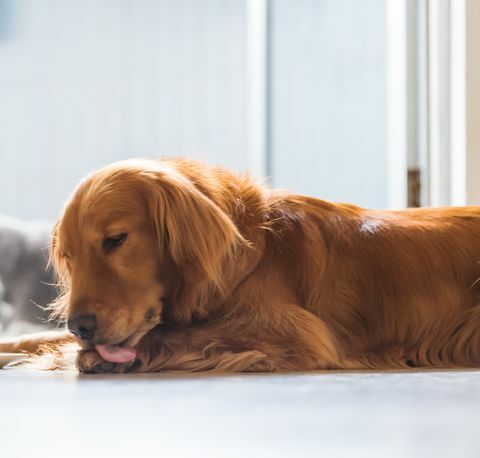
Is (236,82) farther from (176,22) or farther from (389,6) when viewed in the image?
(389,6)

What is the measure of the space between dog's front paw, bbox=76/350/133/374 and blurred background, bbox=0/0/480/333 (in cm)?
212

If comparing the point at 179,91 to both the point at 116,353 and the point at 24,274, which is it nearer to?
the point at 24,274

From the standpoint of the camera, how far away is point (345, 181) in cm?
391

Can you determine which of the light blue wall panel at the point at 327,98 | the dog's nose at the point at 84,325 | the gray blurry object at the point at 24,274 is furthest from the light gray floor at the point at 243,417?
the light blue wall panel at the point at 327,98

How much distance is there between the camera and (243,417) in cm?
106

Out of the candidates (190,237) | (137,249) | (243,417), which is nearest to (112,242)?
(137,249)

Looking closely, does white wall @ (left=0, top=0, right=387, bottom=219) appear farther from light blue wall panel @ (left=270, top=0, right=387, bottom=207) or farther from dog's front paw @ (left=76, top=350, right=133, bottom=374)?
dog's front paw @ (left=76, top=350, right=133, bottom=374)

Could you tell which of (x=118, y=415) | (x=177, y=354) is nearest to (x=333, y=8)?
(x=177, y=354)

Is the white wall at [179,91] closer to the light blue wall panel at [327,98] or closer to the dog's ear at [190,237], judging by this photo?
the light blue wall panel at [327,98]

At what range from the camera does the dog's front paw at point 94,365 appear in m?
1.82

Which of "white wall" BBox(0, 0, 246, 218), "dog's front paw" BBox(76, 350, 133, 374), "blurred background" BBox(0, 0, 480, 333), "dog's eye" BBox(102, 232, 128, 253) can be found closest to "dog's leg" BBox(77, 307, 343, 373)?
"dog's front paw" BBox(76, 350, 133, 374)

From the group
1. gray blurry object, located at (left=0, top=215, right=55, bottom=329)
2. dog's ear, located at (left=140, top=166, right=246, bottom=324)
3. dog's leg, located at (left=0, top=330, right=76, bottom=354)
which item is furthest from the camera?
gray blurry object, located at (left=0, top=215, right=55, bottom=329)

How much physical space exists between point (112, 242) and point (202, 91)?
222 cm

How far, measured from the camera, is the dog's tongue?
1819mm
